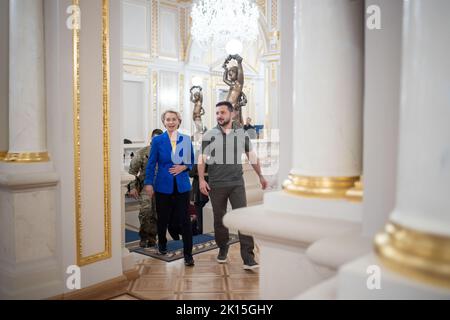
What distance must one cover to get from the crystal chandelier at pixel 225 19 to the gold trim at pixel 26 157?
367 inches

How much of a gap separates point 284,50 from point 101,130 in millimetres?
2005

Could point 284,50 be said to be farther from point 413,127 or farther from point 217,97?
point 217,97

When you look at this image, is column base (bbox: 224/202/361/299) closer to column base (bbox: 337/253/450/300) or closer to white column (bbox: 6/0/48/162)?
column base (bbox: 337/253/450/300)

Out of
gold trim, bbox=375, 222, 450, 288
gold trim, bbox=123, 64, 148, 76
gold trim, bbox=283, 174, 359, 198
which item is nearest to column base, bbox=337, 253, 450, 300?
gold trim, bbox=375, 222, 450, 288

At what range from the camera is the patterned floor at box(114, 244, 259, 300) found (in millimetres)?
3832

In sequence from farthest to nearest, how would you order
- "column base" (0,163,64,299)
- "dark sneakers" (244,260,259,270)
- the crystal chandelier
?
1. the crystal chandelier
2. "dark sneakers" (244,260,259,270)
3. "column base" (0,163,64,299)

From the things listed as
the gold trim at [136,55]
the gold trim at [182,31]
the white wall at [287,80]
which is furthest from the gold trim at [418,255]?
the gold trim at [182,31]

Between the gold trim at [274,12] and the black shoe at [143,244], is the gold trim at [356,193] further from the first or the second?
the gold trim at [274,12]

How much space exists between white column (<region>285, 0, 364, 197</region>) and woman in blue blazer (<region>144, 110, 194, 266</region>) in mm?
2869

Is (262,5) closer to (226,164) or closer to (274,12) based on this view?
(274,12)

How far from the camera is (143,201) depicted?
5.29 metres

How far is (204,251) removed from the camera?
519cm

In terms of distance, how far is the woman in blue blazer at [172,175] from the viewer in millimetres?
4652

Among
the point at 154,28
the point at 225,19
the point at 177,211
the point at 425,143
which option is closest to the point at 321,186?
the point at 425,143
